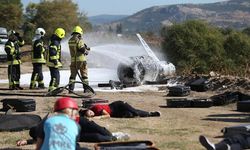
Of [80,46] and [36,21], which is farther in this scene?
[36,21]

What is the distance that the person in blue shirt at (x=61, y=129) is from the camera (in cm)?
532

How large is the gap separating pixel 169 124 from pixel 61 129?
18.4 ft

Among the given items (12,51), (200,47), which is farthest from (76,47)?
(200,47)

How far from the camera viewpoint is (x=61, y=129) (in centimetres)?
531

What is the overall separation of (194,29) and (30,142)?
1851 cm

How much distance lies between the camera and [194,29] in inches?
1030

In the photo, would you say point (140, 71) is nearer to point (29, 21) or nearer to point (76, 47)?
point (76, 47)

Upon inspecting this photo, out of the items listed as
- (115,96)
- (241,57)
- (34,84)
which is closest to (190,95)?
(115,96)

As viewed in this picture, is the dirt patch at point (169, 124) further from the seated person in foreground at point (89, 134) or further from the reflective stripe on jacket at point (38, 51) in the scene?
the reflective stripe on jacket at point (38, 51)

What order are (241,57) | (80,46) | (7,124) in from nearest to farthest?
(7,124) < (80,46) < (241,57)

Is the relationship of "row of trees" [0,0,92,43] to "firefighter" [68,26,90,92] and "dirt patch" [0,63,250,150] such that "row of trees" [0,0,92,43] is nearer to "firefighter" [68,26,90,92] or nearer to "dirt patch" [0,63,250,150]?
"firefighter" [68,26,90,92]

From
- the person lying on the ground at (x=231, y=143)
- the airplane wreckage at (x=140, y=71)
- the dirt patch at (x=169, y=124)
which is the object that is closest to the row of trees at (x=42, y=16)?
the airplane wreckage at (x=140, y=71)

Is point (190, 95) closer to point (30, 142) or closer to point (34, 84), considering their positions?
point (34, 84)

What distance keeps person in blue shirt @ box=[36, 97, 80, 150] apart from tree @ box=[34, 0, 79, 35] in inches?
1523
